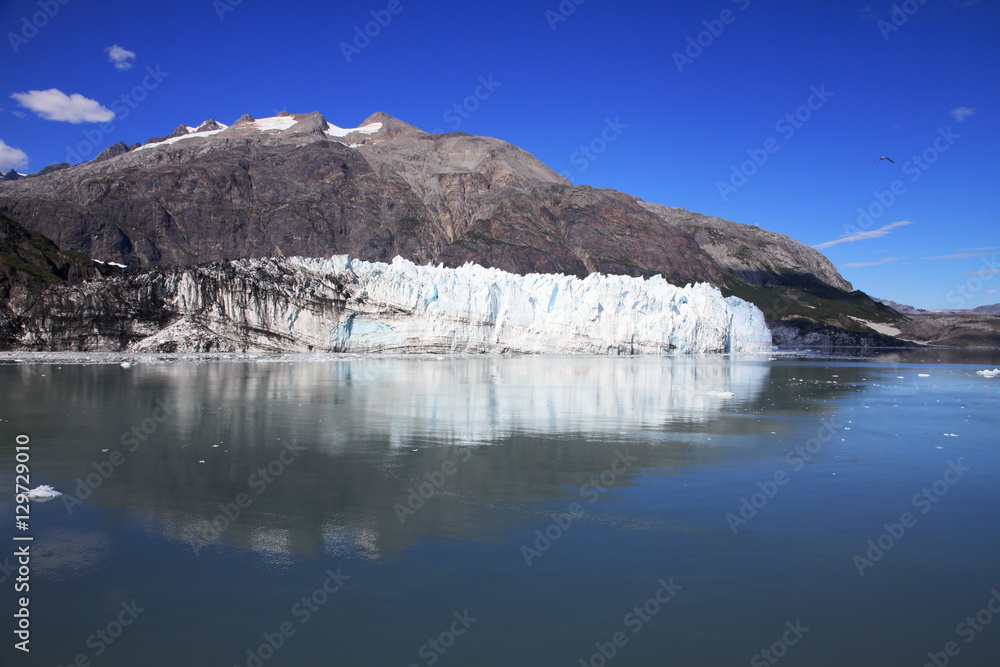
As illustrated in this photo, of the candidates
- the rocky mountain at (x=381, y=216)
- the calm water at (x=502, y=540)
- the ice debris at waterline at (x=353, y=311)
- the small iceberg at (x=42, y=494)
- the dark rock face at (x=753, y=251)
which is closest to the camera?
the calm water at (x=502, y=540)

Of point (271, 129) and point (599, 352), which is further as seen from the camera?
point (271, 129)

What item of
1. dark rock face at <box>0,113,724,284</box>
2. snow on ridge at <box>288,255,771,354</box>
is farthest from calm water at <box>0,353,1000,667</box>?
dark rock face at <box>0,113,724,284</box>

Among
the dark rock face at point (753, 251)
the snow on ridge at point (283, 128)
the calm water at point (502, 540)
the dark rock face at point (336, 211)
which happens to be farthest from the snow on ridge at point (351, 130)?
the calm water at point (502, 540)

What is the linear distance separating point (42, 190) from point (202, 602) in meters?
126

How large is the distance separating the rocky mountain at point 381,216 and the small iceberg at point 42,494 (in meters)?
88.8

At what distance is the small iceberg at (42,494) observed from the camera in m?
7.98

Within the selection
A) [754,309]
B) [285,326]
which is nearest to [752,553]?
[285,326]

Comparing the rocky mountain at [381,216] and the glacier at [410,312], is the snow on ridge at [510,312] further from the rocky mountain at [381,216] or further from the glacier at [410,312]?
the rocky mountain at [381,216]

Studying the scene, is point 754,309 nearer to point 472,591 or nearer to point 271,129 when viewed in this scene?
point 472,591

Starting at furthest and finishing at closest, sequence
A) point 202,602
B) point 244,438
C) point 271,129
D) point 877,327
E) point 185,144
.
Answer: point 271,129 < point 185,144 < point 877,327 < point 244,438 < point 202,602

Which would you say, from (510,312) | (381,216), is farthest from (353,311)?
(381,216)

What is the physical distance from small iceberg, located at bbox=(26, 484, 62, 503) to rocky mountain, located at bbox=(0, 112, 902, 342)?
88.8m

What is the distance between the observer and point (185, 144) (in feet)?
432

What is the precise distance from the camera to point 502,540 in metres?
6.82
